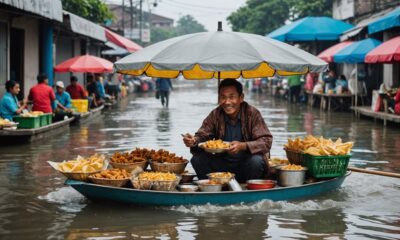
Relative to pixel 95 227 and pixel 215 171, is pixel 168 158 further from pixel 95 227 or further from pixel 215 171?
pixel 95 227

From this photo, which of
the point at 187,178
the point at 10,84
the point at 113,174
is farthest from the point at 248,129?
the point at 10,84

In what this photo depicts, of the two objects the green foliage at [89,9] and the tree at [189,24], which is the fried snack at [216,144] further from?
the tree at [189,24]

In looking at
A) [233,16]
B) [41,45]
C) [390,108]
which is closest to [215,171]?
[390,108]

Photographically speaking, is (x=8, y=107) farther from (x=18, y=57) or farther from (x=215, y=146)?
(x=215, y=146)

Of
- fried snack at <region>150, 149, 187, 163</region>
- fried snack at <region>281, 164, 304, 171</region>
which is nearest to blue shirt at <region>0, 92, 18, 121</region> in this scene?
fried snack at <region>150, 149, 187, 163</region>

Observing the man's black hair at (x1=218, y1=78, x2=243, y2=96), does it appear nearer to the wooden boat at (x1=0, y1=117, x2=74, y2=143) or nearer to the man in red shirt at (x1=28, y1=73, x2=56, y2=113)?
the wooden boat at (x1=0, y1=117, x2=74, y2=143)

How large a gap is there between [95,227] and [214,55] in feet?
8.30

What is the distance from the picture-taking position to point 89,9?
100 feet

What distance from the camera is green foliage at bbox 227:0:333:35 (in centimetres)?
4498

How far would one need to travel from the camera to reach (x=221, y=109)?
8.83 m

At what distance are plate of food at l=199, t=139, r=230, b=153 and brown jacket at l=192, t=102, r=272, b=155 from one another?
34 cm

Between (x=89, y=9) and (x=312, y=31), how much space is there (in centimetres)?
1052

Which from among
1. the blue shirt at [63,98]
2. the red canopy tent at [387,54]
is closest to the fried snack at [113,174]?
the blue shirt at [63,98]

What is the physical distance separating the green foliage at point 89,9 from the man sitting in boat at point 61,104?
34.3 feet
